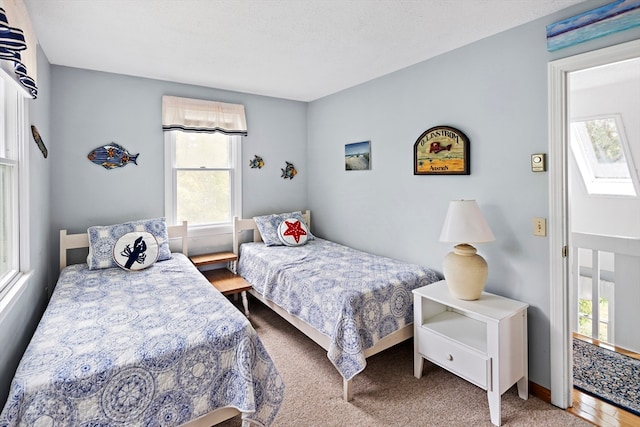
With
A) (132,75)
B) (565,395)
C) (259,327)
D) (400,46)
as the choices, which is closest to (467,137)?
(400,46)

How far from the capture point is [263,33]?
2.33 meters

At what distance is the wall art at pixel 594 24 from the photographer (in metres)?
1.74

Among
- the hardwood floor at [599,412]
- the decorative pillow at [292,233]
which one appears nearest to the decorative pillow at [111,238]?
the decorative pillow at [292,233]

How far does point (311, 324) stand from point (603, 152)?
397 centimetres

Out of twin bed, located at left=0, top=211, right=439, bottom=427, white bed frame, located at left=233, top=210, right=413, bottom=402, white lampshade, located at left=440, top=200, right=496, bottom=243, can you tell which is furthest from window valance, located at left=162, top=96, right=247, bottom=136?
white lampshade, located at left=440, top=200, right=496, bottom=243

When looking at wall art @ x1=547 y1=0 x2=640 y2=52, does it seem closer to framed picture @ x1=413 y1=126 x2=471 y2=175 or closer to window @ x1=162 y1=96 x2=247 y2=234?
framed picture @ x1=413 y1=126 x2=471 y2=175

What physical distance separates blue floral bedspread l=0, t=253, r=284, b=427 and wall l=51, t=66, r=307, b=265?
1.30m

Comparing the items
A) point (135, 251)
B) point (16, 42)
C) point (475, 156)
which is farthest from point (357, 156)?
point (16, 42)

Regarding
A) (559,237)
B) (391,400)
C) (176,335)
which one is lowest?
(391,400)

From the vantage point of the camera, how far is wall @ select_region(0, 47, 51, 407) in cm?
167

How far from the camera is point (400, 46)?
258 centimetres

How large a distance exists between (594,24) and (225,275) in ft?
11.6

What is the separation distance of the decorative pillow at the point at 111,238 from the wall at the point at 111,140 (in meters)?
0.27

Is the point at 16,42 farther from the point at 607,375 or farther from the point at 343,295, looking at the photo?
the point at 607,375
